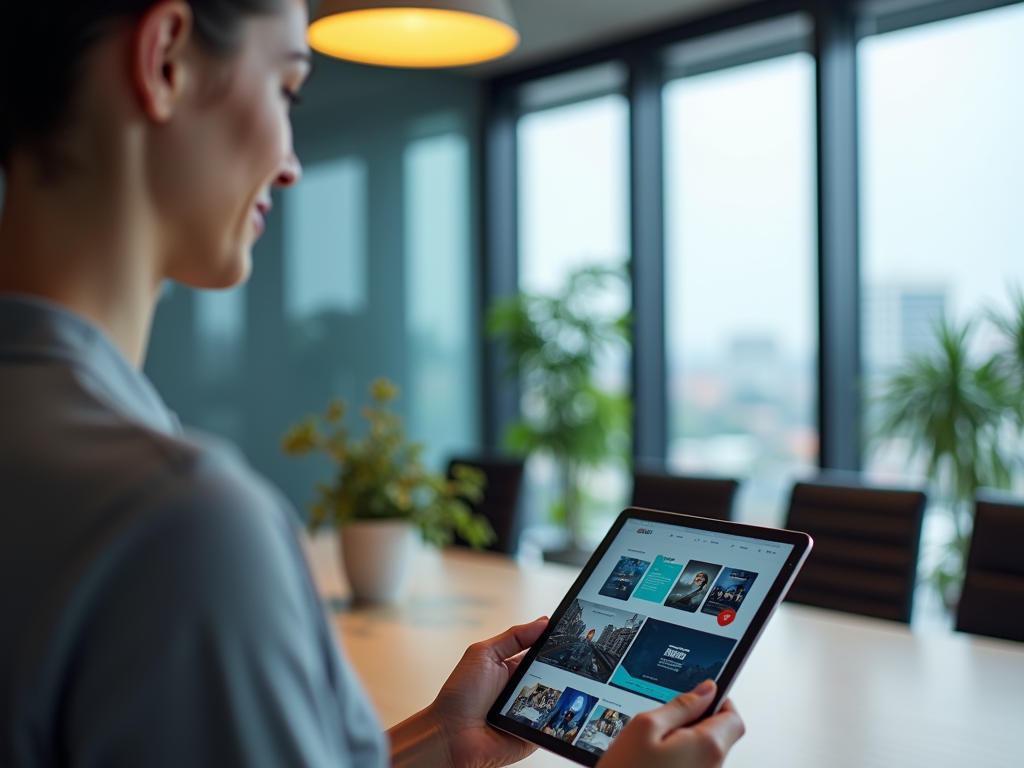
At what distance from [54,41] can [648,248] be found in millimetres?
5135

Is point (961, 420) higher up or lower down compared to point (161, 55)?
lower down

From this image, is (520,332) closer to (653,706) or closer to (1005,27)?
(1005,27)

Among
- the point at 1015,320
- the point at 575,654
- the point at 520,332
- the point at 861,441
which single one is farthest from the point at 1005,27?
the point at 575,654

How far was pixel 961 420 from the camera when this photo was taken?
12.9 feet

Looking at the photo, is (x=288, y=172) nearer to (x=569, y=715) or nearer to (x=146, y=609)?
(x=146, y=609)

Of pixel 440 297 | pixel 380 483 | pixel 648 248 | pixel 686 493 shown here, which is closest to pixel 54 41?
pixel 380 483

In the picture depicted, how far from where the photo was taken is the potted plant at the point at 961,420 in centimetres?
386

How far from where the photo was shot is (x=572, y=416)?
5.34 m

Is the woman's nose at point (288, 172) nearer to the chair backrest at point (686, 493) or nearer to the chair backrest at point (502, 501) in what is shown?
the chair backrest at point (686, 493)

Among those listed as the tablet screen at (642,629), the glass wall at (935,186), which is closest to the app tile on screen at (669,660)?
the tablet screen at (642,629)

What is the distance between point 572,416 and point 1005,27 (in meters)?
2.68

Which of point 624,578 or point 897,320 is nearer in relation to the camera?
point 624,578

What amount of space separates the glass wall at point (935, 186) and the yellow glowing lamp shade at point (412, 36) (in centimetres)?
248

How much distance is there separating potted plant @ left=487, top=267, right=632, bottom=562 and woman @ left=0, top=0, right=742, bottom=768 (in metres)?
4.64
